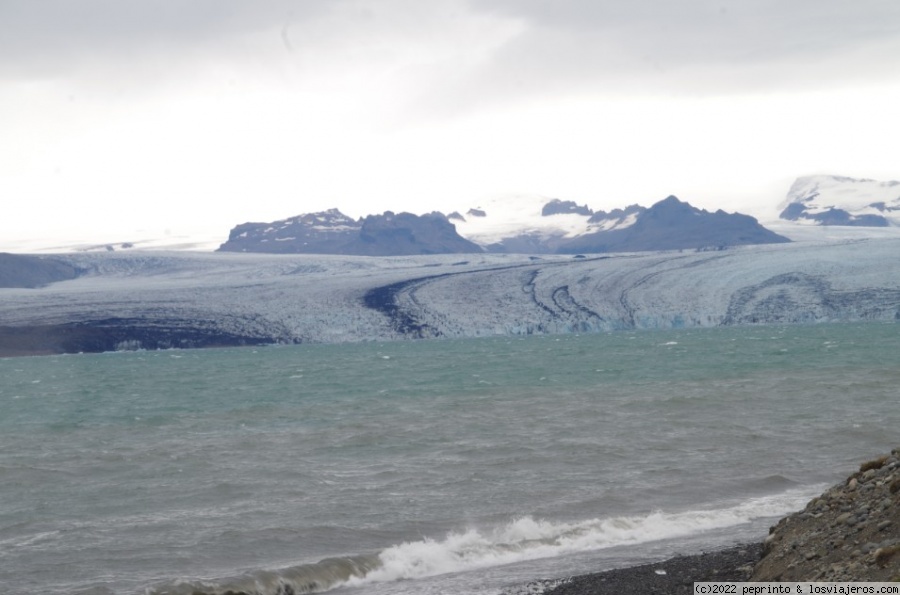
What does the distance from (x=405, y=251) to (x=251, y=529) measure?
5535 inches

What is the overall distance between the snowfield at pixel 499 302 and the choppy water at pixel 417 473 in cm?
2603

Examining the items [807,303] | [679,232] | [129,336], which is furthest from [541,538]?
[679,232]

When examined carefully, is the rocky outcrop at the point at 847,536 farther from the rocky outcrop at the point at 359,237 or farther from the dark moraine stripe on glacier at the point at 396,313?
the rocky outcrop at the point at 359,237

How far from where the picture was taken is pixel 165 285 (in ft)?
230

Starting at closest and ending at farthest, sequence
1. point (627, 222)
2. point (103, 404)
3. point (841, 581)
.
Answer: point (841, 581) → point (103, 404) → point (627, 222)

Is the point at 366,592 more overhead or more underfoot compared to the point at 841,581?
more underfoot

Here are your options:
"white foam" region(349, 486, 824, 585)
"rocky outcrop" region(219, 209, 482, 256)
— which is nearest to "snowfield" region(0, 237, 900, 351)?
"white foam" region(349, 486, 824, 585)

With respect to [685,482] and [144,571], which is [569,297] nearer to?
[685,482]

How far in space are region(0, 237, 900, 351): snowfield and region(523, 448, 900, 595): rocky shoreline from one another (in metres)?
46.7

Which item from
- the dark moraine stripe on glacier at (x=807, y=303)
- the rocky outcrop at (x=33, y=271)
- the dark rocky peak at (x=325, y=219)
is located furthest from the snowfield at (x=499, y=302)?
the dark rocky peak at (x=325, y=219)

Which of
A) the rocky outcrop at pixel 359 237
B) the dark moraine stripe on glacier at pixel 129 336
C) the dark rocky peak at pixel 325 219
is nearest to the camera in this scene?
the dark moraine stripe on glacier at pixel 129 336

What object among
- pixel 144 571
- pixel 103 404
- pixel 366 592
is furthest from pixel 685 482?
pixel 103 404

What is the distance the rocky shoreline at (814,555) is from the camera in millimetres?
6676

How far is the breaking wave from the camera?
9359mm
